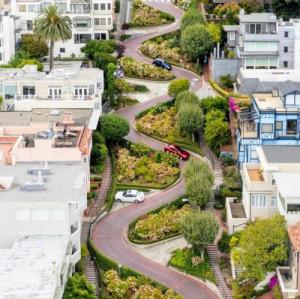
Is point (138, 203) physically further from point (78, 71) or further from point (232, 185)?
point (78, 71)

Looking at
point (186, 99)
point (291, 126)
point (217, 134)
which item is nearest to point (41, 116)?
point (186, 99)

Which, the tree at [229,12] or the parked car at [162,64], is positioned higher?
the tree at [229,12]

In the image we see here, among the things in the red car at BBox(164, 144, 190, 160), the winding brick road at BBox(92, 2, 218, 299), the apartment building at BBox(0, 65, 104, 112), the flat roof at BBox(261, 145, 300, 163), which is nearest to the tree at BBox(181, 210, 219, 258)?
the winding brick road at BBox(92, 2, 218, 299)

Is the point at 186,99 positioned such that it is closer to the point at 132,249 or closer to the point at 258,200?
the point at 258,200

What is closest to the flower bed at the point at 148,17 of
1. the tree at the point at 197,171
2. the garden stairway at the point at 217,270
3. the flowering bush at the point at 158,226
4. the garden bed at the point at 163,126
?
the garden bed at the point at 163,126

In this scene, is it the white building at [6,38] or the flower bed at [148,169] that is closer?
the flower bed at [148,169]

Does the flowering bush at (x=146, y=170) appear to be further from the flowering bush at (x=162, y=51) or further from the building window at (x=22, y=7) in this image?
the building window at (x=22, y=7)

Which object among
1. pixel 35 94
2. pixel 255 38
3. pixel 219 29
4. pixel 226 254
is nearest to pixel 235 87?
pixel 255 38
